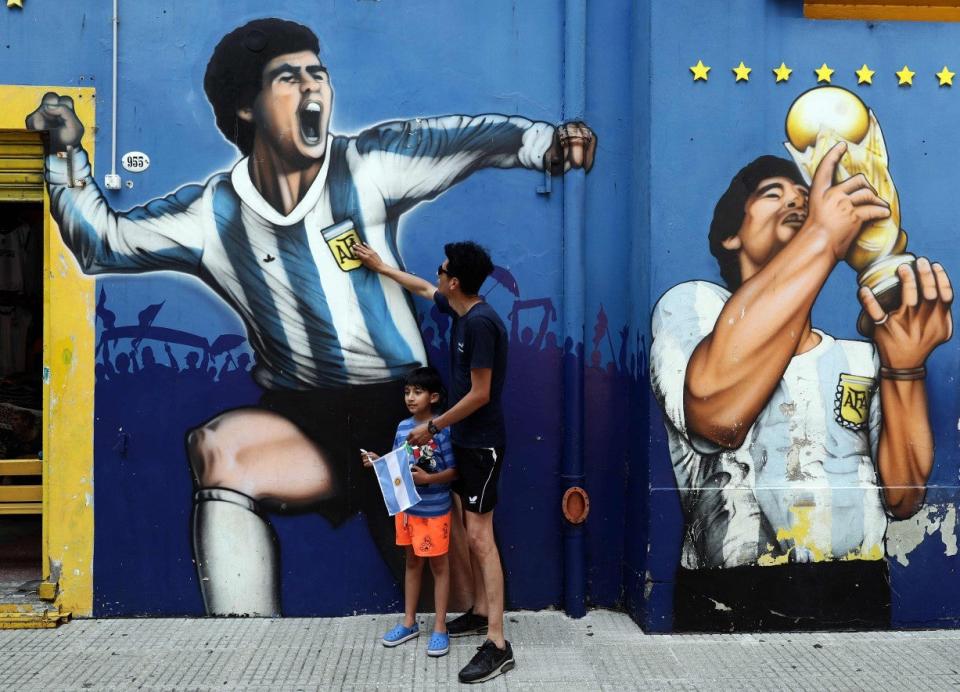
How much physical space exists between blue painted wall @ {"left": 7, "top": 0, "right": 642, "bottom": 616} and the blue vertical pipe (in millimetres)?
61

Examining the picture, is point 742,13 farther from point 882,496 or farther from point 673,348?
point 882,496

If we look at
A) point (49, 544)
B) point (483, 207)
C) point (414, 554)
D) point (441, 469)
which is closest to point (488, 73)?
point (483, 207)

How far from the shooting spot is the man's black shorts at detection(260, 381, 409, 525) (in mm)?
4625

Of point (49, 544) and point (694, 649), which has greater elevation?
point (49, 544)

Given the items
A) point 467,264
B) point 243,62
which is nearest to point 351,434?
point 467,264

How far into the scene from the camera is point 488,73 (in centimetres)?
464

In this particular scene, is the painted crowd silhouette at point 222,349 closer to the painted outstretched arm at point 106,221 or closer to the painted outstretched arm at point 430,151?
the painted outstretched arm at point 106,221

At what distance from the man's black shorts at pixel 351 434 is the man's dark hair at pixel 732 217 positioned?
1.82 meters

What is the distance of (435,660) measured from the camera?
4203mm

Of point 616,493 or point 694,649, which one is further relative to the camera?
point 616,493

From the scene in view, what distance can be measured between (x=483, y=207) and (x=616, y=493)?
173 cm

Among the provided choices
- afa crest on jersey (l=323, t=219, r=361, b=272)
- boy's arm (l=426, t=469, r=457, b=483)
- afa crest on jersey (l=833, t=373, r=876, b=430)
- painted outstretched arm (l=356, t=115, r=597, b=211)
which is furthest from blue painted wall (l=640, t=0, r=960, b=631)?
afa crest on jersey (l=323, t=219, r=361, b=272)

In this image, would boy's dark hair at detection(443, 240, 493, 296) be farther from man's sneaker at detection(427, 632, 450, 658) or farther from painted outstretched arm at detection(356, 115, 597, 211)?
man's sneaker at detection(427, 632, 450, 658)

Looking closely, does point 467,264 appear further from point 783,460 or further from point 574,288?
point 783,460
